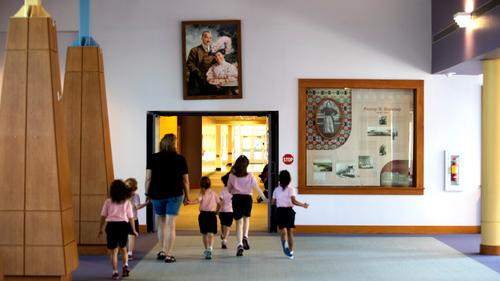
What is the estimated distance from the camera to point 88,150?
30.9ft

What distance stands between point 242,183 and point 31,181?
333cm

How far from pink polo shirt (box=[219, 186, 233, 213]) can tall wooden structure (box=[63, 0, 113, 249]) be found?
1731 mm

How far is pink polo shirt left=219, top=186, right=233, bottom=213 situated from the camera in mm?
9586

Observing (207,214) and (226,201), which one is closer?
(207,214)

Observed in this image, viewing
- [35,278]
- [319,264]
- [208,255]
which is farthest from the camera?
[208,255]

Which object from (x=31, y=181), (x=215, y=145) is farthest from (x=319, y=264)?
(x=215, y=145)

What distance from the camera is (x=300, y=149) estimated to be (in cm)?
1173

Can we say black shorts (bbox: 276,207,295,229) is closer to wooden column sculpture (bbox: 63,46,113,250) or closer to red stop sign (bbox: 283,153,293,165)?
wooden column sculpture (bbox: 63,46,113,250)

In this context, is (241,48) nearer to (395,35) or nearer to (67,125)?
(395,35)

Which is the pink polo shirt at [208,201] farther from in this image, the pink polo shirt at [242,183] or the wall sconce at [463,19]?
the wall sconce at [463,19]

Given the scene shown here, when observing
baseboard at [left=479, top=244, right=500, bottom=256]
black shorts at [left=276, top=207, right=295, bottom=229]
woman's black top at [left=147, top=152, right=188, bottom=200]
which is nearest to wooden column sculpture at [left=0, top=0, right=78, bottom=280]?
woman's black top at [left=147, top=152, right=188, bottom=200]

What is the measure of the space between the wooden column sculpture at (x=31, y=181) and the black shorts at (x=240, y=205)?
301 cm

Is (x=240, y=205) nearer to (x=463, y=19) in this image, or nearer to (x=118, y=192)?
(x=118, y=192)

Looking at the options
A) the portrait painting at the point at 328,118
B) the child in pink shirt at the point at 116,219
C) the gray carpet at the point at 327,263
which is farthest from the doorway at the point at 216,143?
the child in pink shirt at the point at 116,219
